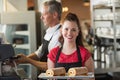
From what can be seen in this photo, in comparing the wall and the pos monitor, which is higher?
the wall

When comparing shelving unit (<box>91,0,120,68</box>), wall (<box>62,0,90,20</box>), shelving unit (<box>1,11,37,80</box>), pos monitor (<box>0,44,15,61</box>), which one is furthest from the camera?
wall (<box>62,0,90,20</box>)

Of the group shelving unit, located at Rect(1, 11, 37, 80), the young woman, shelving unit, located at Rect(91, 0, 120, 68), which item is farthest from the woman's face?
shelving unit, located at Rect(91, 0, 120, 68)

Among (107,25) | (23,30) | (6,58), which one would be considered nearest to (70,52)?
(6,58)

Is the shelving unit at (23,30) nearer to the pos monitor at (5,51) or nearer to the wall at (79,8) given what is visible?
the pos monitor at (5,51)

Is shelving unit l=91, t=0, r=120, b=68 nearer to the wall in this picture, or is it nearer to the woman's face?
the wall

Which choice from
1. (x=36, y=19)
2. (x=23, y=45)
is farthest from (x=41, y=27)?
(x=23, y=45)

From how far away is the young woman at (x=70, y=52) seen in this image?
1630 millimetres

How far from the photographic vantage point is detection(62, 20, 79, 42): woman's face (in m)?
1.62

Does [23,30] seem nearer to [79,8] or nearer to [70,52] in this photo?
[70,52]

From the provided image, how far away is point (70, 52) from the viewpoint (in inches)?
65.7

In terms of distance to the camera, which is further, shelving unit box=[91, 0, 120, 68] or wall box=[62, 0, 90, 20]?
wall box=[62, 0, 90, 20]

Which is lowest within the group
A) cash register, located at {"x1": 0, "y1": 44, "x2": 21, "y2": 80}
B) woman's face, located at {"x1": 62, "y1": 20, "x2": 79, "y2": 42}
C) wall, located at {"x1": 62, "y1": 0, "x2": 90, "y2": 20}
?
cash register, located at {"x1": 0, "y1": 44, "x2": 21, "y2": 80}

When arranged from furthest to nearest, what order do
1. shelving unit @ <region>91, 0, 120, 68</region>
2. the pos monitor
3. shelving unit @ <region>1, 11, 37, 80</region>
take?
shelving unit @ <region>91, 0, 120, 68</region>, shelving unit @ <region>1, 11, 37, 80</region>, the pos monitor

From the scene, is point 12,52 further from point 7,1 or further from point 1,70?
point 7,1
